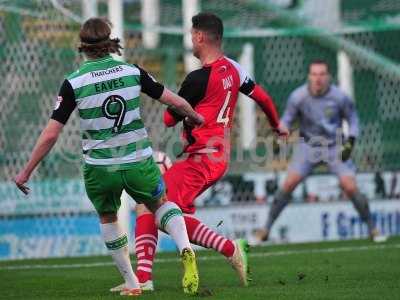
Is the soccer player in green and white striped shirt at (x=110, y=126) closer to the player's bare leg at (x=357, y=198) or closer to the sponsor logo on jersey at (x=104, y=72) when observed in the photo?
the sponsor logo on jersey at (x=104, y=72)

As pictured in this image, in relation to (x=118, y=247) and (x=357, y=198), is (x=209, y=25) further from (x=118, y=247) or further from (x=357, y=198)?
(x=357, y=198)

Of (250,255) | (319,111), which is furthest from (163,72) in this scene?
(250,255)

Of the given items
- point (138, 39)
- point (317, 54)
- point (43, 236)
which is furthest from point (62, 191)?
point (317, 54)

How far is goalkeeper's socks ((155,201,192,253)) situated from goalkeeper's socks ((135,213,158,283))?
40 centimetres

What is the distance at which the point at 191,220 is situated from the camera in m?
8.59

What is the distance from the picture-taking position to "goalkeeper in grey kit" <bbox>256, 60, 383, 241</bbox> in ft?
45.7

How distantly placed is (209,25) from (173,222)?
1.67m

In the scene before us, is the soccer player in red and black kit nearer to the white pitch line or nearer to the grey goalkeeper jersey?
the white pitch line

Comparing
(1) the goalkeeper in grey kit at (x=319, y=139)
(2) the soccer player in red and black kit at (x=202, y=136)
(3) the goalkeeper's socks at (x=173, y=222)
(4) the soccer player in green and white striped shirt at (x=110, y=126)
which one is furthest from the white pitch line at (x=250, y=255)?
(4) the soccer player in green and white striped shirt at (x=110, y=126)

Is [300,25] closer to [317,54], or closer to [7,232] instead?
[317,54]

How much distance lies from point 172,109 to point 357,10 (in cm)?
976

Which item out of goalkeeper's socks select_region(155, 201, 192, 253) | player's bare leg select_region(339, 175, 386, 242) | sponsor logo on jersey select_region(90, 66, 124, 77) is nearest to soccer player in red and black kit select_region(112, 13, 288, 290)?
goalkeeper's socks select_region(155, 201, 192, 253)

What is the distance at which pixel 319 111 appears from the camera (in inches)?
556

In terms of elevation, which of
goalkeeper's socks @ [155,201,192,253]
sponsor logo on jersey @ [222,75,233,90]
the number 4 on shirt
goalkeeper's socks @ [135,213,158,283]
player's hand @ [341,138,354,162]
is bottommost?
player's hand @ [341,138,354,162]
